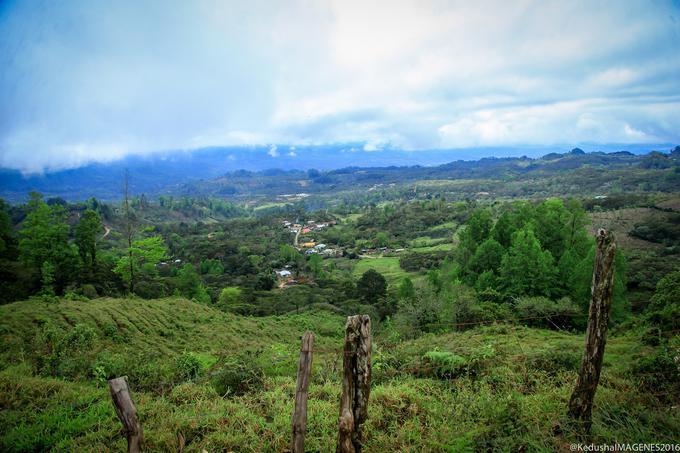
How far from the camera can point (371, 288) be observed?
44875 mm

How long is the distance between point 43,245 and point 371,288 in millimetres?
33482

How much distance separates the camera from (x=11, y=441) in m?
6.11

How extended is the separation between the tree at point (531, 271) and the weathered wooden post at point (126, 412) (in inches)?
890

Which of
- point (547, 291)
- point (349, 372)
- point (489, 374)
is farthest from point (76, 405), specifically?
point (547, 291)

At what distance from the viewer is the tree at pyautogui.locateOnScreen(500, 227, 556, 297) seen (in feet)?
73.2

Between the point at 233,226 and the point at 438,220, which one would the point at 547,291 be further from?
the point at 233,226

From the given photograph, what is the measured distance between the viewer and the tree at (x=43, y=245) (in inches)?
1089

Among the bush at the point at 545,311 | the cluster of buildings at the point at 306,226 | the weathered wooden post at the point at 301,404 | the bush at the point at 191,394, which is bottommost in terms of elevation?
the cluster of buildings at the point at 306,226

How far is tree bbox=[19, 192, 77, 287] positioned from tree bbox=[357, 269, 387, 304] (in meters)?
30.3

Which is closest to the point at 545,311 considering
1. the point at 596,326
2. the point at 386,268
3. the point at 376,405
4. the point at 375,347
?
the point at 375,347

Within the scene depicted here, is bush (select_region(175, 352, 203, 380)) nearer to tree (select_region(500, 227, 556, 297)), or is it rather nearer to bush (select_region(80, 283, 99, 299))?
tree (select_region(500, 227, 556, 297))

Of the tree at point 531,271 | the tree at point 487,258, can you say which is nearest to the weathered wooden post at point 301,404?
the tree at point 531,271

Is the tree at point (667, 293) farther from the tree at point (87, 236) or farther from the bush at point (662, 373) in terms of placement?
the tree at point (87, 236)

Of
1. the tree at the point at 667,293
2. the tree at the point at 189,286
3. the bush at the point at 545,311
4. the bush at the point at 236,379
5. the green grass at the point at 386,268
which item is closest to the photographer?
the bush at the point at 236,379
